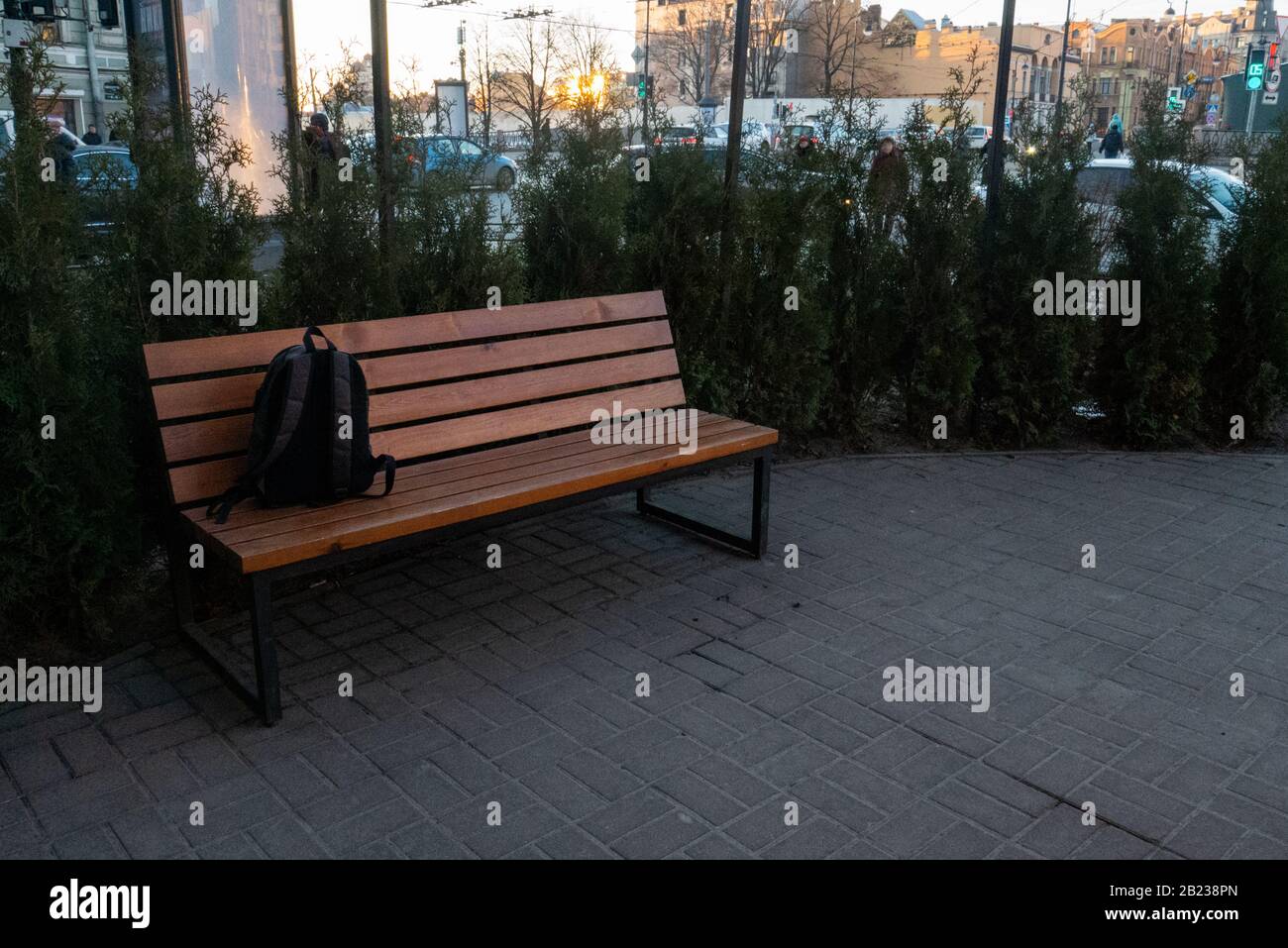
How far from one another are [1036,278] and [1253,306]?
4.58 ft

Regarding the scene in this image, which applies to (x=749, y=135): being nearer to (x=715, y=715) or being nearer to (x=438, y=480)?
(x=438, y=480)

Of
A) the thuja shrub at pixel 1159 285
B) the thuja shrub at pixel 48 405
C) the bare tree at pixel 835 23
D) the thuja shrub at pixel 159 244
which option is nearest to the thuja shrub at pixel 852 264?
the thuja shrub at pixel 1159 285

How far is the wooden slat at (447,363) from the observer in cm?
383

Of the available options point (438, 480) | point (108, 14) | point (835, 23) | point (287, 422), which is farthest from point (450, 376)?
point (835, 23)

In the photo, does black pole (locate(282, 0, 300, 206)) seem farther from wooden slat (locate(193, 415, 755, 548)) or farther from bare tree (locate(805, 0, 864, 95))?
bare tree (locate(805, 0, 864, 95))

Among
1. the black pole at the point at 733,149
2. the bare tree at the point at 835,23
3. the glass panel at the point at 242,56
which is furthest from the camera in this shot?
the bare tree at the point at 835,23

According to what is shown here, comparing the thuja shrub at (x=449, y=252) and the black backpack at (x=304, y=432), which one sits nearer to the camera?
the black backpack at (x=304, y=432)

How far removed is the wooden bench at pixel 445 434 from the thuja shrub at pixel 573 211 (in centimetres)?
52

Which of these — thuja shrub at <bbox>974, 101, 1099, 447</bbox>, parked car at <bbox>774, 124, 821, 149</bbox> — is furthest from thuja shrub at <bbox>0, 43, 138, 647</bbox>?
thuja shrub at <bbox>974, 101, 1099, 447</bbox>

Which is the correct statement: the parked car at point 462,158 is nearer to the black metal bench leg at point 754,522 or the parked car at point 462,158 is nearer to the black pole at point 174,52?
the black pole at point 174,52

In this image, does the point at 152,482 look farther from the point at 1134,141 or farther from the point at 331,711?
the point at 1134,141

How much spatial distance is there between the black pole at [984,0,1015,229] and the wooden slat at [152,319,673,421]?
255 cm
